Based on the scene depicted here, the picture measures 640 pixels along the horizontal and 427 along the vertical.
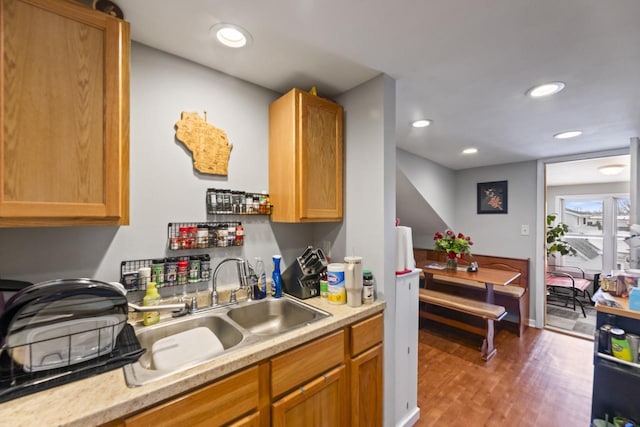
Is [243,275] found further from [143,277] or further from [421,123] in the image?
[421,123]

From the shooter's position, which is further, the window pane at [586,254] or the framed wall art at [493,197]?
the window pane at [586,254]

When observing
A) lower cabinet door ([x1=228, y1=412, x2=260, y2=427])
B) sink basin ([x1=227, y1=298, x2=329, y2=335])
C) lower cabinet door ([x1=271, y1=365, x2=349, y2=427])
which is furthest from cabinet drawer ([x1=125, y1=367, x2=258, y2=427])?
sink basin ([x1=227, y1=298, x2=329, y2=335])

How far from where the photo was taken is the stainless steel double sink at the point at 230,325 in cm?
85

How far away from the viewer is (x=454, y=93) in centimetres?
170

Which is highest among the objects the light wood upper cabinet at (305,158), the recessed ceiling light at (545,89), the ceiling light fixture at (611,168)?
the recessed ceiling light at (545,89)

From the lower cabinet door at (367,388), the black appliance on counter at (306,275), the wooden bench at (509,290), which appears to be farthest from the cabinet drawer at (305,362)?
the wooden bench at (509,290)

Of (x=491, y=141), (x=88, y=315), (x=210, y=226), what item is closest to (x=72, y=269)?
(x=88, y=315)

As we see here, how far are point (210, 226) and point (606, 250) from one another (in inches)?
250

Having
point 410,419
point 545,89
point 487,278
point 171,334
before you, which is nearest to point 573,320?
point 487,278

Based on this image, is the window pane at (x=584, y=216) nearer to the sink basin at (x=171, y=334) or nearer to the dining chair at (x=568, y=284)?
the dining chair at (x=568, y=284)

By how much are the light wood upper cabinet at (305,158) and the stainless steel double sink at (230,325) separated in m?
0.52

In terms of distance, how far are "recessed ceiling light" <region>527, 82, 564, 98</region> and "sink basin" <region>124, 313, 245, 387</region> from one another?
2160 mm

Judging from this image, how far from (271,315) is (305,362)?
0.48 m

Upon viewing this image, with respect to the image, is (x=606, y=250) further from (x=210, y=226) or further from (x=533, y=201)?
(x=210, y=226)
